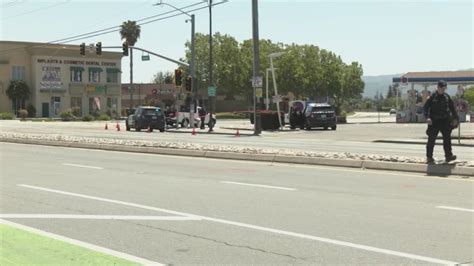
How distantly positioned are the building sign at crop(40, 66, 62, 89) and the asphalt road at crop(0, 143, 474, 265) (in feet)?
228

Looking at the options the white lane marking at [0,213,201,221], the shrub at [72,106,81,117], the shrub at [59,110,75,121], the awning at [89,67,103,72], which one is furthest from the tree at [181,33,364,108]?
the white lane marking at [0,213,201,221]

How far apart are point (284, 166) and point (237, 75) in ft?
233

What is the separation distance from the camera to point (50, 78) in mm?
80938

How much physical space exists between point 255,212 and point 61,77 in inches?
Result: 3064

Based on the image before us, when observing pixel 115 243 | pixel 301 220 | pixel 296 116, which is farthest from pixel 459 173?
pixel 296 116

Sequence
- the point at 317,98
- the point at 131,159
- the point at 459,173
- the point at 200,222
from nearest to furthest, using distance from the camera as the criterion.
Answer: the point at 200,222 → the point at 459,173 → the point at 131,159 → the point at 317,98

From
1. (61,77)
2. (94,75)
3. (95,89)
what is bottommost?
(95,89)

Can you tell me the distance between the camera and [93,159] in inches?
690

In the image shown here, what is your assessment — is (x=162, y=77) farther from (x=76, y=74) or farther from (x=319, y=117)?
(x=319, y=117)

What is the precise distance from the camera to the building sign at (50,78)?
80.6 metres

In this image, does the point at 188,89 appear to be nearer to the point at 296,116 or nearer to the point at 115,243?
the point at 296,116

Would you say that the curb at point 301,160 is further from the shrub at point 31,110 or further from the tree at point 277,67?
the tree at point 277,67

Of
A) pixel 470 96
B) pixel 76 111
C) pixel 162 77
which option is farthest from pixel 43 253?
pixel 162 77

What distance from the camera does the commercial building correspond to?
7950cm
